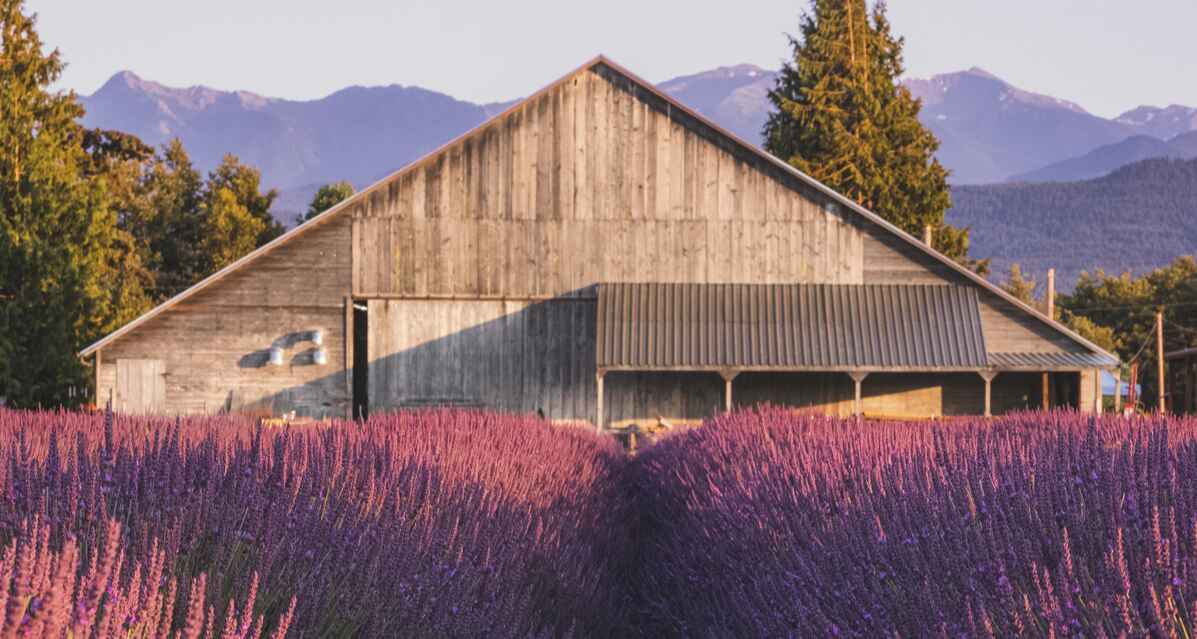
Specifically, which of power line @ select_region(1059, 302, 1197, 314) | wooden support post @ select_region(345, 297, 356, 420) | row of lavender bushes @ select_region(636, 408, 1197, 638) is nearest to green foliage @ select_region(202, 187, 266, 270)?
wooden support post @ select_region(345, 297, 356, 420)

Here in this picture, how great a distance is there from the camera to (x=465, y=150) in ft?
77.0

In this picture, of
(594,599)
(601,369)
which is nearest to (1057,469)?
(594,599)

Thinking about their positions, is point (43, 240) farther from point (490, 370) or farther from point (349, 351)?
point (490, 370)

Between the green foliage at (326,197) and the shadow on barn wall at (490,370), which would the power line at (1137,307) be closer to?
the green foliage at (326,197)

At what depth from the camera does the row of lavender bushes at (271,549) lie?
111 inches

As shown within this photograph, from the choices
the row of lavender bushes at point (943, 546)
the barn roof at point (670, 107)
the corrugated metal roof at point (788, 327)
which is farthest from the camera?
the barn roof at point (670, 107)

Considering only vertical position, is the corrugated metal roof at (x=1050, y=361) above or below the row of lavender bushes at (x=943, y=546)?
above

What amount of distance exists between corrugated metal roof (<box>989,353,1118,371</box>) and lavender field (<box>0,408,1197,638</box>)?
1463cm

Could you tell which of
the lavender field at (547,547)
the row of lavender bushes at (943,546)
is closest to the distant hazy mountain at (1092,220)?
the row of lavender bushes at (943,546)

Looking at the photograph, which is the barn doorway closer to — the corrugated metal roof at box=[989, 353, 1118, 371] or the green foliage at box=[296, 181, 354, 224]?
the corrugated metal roof at box=[989, 353, 1118, 371]

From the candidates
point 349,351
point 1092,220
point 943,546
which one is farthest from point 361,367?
point 1092,220

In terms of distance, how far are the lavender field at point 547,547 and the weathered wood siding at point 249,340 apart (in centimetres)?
1537

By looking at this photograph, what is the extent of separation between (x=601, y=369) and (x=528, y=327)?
1966 millimetres

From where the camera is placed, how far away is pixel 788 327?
893 inches
